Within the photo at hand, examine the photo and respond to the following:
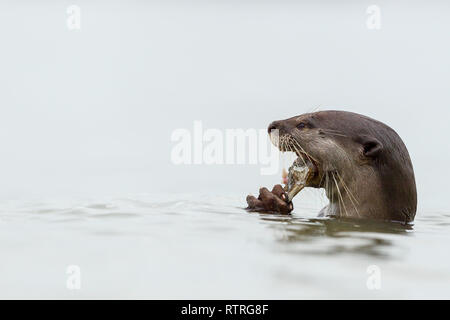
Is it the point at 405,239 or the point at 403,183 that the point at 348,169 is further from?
the point at 405,239

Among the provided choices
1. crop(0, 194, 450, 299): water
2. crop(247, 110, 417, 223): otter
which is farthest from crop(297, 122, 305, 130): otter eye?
crop(0, 194, 450, 299): water

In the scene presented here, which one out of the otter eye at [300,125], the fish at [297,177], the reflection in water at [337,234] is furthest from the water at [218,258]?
the otter eye at [300,125]

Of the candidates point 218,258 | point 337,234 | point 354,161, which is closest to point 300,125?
point 354,161

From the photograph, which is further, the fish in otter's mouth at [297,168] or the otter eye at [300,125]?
the otter eye at [300,125]

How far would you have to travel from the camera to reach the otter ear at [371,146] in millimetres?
5980

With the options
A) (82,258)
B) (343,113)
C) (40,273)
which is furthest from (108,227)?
(343,113)

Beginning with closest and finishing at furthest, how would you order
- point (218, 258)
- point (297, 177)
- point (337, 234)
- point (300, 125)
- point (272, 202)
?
1. point (218, 258)
2. point (337, 234)
3. point (272, 202)
4. point (297, 177)
5. point (300, 125)

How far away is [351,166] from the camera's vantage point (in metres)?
6.10

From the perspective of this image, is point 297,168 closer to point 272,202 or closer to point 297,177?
point 297,177

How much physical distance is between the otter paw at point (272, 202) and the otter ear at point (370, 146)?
0.91m

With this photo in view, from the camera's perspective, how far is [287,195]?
241 inches

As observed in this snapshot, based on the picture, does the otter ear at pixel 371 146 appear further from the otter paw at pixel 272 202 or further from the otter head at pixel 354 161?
the otter paw at pixel 272 202

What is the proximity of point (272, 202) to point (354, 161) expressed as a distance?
92 centimetres
